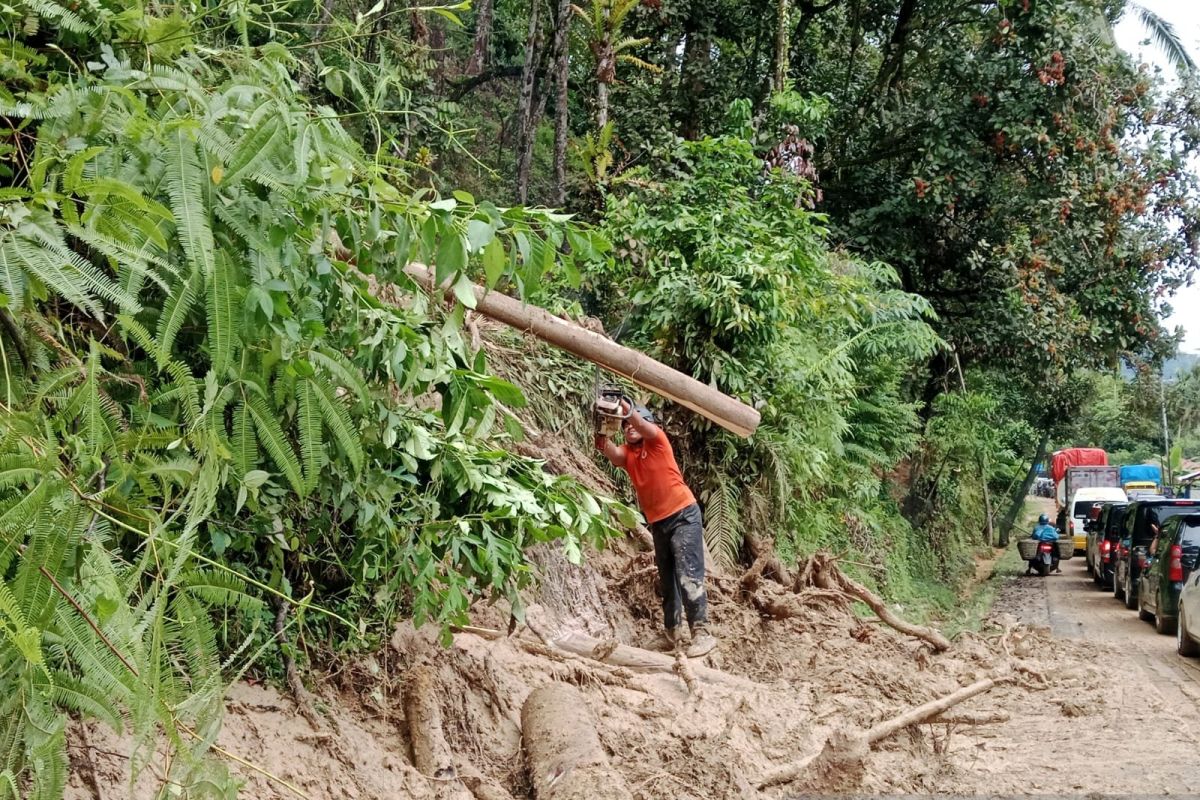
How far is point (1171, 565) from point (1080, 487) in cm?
3192

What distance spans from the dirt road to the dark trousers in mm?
2198

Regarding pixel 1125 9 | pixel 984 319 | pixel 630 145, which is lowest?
pixel 984 319

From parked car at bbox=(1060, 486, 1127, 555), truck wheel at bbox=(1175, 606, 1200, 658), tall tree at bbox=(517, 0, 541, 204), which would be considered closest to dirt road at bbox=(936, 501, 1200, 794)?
truck wheel at bbox=(1175, 606, 1200, 658)

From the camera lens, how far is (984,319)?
2136 cm

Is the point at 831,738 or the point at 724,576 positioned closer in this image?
the point at 831,738

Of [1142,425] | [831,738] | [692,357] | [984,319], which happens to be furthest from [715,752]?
[1142,425]

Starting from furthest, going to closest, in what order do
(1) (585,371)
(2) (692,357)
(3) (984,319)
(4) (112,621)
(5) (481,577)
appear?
1. (3) (984,319)
2. (2) (692,357)
3. (1) (585,371)
4. (5) (481,577)
5. (4) (112,621)

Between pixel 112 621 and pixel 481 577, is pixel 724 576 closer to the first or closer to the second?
pixel 481 577

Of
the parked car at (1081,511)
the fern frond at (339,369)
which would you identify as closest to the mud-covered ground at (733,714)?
the fern frond at (339,369)

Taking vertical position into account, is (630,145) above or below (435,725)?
above

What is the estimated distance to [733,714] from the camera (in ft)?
24.6

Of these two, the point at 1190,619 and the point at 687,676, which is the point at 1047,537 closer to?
the point at 1190,619

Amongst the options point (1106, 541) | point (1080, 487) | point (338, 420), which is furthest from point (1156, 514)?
point (1080, 487)

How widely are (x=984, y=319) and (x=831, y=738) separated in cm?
1592
